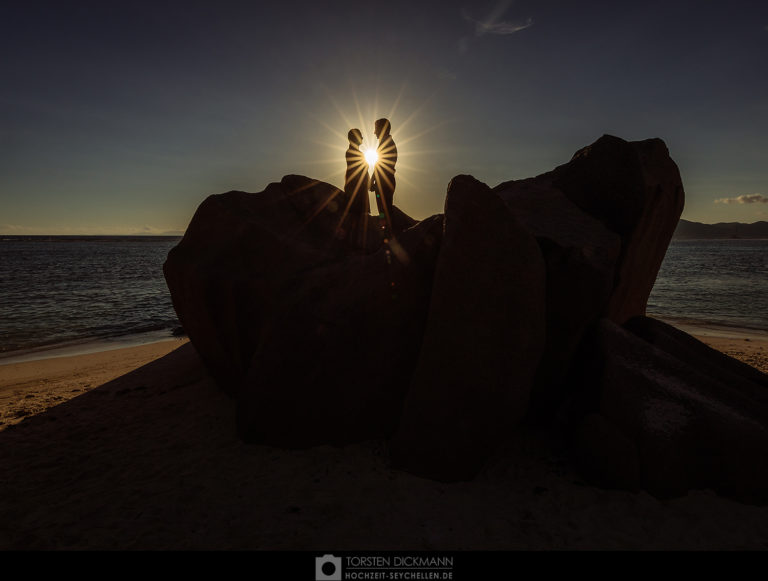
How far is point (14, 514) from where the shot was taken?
14.3ft

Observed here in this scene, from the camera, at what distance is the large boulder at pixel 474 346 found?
4852 mm

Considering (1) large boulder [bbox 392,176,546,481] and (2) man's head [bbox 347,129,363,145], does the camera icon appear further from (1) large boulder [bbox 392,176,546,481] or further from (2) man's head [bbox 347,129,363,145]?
(2) man's head [bbox 347,129,363,145]

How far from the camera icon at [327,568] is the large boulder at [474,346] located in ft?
5.19

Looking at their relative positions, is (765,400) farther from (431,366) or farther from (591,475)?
(431,366)

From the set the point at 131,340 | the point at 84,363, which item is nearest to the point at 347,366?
the point at 84,363

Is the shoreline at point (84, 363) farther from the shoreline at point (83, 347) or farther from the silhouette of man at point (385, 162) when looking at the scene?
the silhouette of man at point (385, 162)

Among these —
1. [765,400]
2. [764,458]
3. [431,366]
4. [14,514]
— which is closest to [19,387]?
[14,514]

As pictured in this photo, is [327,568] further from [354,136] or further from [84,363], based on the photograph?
[84,363]

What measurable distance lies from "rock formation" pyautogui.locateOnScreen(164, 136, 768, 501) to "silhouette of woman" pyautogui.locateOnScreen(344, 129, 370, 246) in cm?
219

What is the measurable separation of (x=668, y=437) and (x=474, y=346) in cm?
238

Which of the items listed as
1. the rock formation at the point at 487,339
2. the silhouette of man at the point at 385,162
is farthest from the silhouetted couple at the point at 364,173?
the rock formation at the point at 487,339

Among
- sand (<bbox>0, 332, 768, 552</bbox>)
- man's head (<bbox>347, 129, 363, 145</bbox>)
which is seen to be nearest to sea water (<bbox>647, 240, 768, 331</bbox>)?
man's head (<bbox>347, 129, 363, 145</bbox>)

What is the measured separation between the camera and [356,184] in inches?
376

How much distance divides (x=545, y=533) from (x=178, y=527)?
3684 millimetres
